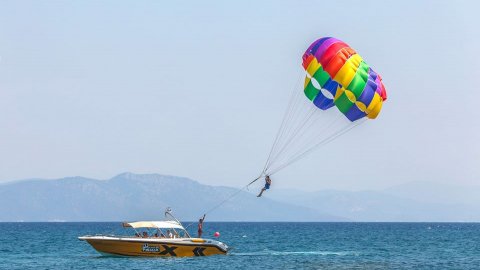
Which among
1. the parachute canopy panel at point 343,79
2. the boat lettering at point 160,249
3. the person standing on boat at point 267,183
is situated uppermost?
the parachute canopy panel at point 343,79

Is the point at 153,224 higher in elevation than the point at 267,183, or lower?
lower

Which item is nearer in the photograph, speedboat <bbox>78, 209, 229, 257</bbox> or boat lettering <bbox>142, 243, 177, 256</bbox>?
speedboat <bbox>78, 209, 229, 257</bbox>

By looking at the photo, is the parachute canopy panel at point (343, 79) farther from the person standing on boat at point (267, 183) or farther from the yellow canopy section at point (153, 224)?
→ the yellow canopy section at point (153, 224)

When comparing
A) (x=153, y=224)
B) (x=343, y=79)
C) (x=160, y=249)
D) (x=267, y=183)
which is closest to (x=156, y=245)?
(x=160, y=249)

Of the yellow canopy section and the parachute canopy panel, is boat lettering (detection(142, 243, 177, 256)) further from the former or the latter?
the parachute canopy panel

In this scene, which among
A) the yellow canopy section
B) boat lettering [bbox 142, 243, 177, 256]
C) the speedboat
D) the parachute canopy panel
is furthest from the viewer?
boat lettering [bbox 142, 243, 177, 256]

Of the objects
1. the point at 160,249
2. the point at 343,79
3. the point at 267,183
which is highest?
the point at 343,79

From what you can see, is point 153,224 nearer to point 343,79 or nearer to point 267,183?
point 267,183

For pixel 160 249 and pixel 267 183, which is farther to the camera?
pixel 160 249

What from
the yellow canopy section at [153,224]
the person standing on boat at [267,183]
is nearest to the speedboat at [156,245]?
the yellow canopy section at [153,224]

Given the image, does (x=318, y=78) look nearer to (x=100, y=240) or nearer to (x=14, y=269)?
(x=100, y=240)

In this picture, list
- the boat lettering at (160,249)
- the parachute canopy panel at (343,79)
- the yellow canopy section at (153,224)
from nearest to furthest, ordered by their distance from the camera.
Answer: the parachute canopy panel at (343,79), the yellow canopy section at (153,224), the boat lettering at (160,249)

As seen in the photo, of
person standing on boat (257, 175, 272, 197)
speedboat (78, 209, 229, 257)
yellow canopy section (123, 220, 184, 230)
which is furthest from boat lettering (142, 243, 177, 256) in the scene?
person standing on boat (257, 175, 272, 197)

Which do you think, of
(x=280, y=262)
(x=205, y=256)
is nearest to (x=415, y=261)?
(x=280, y=262)
